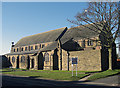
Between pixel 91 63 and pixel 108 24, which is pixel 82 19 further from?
pixel 91 63

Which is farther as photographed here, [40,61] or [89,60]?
[40,61]

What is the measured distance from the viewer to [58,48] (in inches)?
1539

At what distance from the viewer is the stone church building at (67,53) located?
3089cm

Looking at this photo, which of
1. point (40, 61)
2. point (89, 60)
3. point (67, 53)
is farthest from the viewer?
point (40, 61)

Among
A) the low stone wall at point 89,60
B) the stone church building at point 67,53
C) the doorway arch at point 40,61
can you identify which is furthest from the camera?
the doorway arch at point 40,61

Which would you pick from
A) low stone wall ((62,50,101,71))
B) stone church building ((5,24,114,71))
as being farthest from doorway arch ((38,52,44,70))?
low stone wall ((62,50,101,71))

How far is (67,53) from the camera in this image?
3591 cm

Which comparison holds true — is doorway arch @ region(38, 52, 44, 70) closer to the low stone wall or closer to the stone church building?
the stone church building

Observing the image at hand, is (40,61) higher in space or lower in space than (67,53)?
lower

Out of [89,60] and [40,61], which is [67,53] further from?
[40,61]

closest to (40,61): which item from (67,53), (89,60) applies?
(67,53)


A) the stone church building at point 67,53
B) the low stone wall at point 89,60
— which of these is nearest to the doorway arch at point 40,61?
the stone church building at point 67,53

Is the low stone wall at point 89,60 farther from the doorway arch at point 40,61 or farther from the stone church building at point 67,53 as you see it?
the doorway arch at point 40,61

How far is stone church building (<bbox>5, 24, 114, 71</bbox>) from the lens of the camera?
30.9 m
